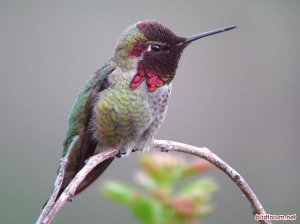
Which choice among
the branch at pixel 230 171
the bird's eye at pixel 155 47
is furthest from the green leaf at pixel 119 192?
the bird's eye at pixel 155 47

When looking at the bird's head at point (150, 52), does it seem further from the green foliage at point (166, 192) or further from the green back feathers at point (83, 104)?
the green foliage at point (166, 192)

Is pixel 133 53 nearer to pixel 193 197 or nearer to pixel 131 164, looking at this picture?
pixel 131 164

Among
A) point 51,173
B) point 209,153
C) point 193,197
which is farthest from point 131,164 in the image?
point 193,197

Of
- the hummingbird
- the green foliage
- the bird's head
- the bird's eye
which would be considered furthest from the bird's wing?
the green foliage

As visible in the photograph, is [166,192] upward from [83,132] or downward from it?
upward

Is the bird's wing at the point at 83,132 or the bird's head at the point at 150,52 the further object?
the bird's wing at the point at 83,132

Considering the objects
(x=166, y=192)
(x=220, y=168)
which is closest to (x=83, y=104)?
(x=220, y=168)

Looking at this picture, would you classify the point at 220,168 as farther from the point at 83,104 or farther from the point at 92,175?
the point at 83,104
